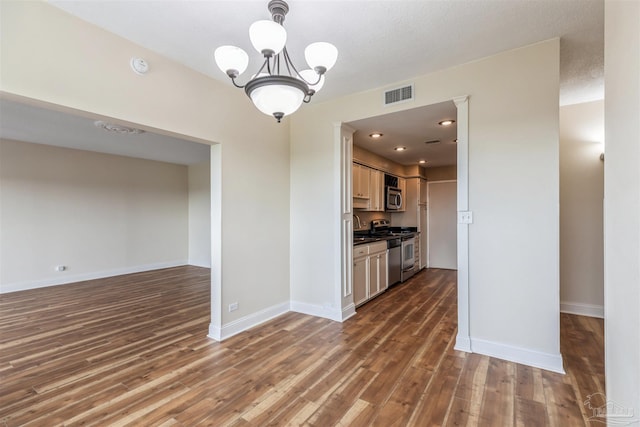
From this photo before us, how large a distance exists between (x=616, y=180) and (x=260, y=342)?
2920 mm

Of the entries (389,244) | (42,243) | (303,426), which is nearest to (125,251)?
(42,243)

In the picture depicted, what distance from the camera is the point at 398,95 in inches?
123

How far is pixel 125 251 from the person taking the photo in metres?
6.49

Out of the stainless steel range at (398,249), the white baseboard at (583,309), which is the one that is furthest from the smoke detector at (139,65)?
the white baseboard at (583,309)

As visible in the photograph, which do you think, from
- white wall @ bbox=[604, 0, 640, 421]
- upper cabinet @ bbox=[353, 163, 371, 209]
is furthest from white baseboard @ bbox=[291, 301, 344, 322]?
white wall @ bbox=[604, 0, 640, 421]

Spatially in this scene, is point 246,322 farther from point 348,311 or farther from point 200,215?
point 200,215


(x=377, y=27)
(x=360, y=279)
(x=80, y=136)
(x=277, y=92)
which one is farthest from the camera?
(x=80, y=136)

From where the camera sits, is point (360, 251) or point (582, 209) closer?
point (582, 209)

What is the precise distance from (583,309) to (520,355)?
2094mm

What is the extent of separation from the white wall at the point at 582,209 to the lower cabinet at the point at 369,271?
2.37m

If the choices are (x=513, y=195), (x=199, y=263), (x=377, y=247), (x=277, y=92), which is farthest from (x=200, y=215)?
(x=513, y=195)

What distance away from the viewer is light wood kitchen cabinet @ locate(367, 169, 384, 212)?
209 inches

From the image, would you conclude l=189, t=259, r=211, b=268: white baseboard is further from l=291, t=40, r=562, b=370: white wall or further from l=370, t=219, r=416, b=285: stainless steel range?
l=291, t=40, r=562, b=370: white wall

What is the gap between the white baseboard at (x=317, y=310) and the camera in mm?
3521
